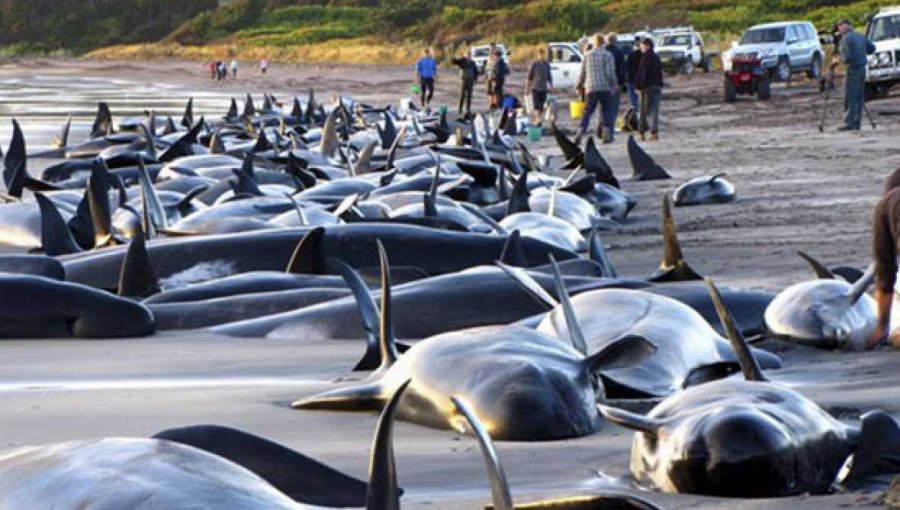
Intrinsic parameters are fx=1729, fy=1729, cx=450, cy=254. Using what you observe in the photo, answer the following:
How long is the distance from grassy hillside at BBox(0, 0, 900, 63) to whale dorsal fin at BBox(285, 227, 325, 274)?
177 ft

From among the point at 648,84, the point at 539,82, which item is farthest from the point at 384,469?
the point at 539,82

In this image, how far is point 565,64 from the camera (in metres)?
48.0

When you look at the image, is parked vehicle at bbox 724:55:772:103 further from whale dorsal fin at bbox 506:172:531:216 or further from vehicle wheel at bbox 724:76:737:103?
whale dorsal fin at bbox 506:172:531:216

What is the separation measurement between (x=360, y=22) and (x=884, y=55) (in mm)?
71808

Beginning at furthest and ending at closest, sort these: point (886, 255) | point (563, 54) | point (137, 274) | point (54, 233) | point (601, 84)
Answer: point (563, 54) → point (601, 84) → point (54, 233) → point (137, 274) → point (886, 255)

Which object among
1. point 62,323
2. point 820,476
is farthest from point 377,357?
point 62,323

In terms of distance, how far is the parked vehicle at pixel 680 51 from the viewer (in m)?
51.1

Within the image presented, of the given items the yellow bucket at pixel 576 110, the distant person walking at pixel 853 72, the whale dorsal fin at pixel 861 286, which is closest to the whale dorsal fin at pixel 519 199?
the whale dorsal fin at pixel 861 286

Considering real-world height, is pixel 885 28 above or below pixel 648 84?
above

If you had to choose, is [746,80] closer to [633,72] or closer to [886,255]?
[633,72]

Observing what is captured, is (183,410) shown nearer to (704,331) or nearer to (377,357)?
(377,357)

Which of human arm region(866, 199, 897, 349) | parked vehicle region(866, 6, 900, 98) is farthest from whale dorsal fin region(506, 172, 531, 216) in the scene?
parked vehicle region(866, 6, 900, 98)

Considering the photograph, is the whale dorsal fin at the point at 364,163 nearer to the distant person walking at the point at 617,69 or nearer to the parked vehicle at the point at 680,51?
the distant person walking at the point at 617,69

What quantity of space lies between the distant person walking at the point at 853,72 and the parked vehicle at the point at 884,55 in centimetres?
794
